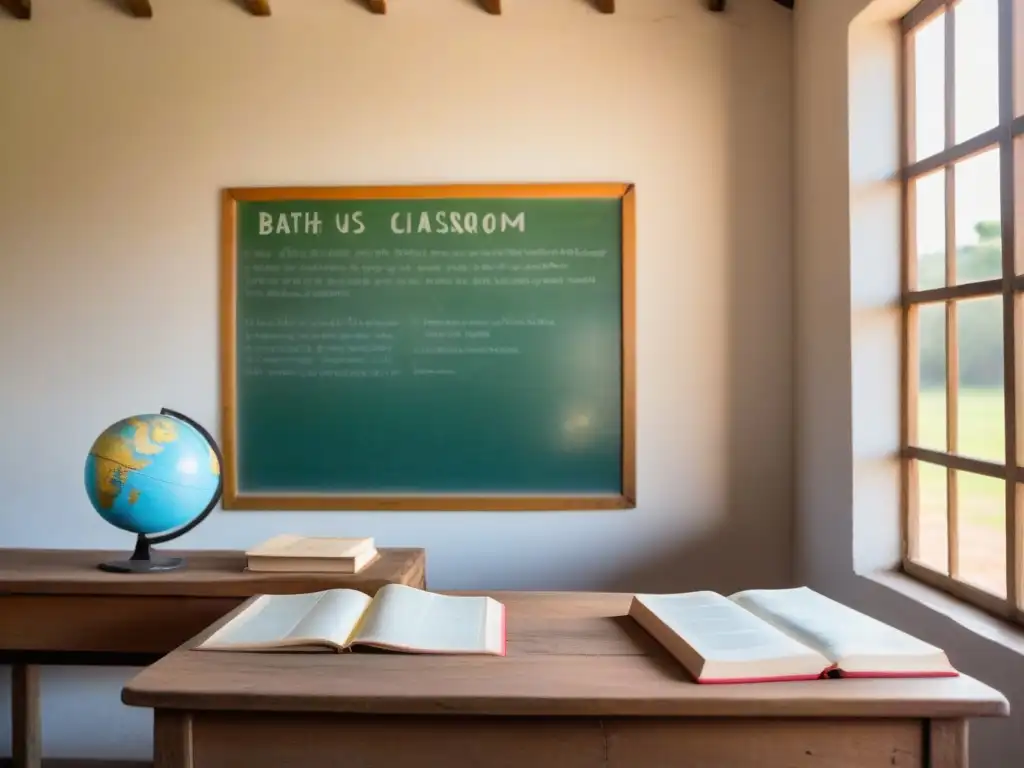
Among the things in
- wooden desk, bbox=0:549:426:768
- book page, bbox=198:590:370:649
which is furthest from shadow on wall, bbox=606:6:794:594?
book page, bbox=198:590:370:649

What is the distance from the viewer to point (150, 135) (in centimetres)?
284

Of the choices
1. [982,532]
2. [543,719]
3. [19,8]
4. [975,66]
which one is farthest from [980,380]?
[19,8]

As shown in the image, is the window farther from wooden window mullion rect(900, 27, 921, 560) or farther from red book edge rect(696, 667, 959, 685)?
red book edge rect(696, 667, 959, 685)

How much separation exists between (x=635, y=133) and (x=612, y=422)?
994 mm

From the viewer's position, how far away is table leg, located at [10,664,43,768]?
2.59 meters

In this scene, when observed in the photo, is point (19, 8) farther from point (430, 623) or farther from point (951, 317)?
point (951, 317)

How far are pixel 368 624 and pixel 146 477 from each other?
864mm

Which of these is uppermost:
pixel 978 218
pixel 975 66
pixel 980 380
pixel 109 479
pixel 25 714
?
pixel 975 66

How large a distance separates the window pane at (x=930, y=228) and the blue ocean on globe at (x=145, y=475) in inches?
77.0

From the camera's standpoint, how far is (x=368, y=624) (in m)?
1.27

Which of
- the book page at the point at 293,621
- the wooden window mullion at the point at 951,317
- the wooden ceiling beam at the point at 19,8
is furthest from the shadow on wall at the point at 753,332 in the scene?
the wooden ceiling beam at the point at 19,8

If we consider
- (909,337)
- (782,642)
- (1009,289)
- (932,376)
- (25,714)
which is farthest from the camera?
(25,714)

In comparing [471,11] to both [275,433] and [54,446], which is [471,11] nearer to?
[275,433]

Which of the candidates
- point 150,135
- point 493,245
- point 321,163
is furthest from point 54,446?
point 493,245
